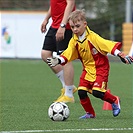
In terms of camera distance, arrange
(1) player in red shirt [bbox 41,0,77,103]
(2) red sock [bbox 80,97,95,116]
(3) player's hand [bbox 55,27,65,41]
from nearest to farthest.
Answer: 1. (2) red sock [bbox 80,97,95,116]
2. (3) player's hand [bbox 55,27,65,41]
3. (1) player in red shirt [bbox 41,0,77,103]

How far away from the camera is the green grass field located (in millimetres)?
7148

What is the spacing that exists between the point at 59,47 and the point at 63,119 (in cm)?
241

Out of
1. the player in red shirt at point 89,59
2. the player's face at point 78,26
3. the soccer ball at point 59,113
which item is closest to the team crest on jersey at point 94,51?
the player in red shirt at point 89,59

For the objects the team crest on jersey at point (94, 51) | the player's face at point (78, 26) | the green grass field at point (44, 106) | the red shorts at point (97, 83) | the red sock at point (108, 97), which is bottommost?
the green grass field at point (44, 106)

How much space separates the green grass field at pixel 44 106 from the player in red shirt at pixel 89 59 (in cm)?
25

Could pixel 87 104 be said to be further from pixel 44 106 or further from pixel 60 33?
pixel 60 33

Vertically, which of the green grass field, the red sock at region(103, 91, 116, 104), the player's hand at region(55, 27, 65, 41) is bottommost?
the green grass field

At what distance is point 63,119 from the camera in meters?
7.78

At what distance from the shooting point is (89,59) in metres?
8.18

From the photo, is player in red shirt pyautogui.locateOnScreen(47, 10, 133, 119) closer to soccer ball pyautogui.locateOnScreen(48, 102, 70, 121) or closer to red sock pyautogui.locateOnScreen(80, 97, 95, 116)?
red sock pyautogui.locateOnScreen(80, 97, 95, 116)

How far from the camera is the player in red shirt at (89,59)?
802 cm

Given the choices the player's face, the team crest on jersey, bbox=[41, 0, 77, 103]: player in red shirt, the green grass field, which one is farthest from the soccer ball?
bbox=[41, 0, 77, 103]: player in red shirt

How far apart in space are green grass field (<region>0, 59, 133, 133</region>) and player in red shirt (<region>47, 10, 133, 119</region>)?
0.25 metres

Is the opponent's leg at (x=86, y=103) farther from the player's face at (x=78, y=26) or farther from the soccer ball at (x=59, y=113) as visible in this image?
the player's face at (x=78, y=26)
